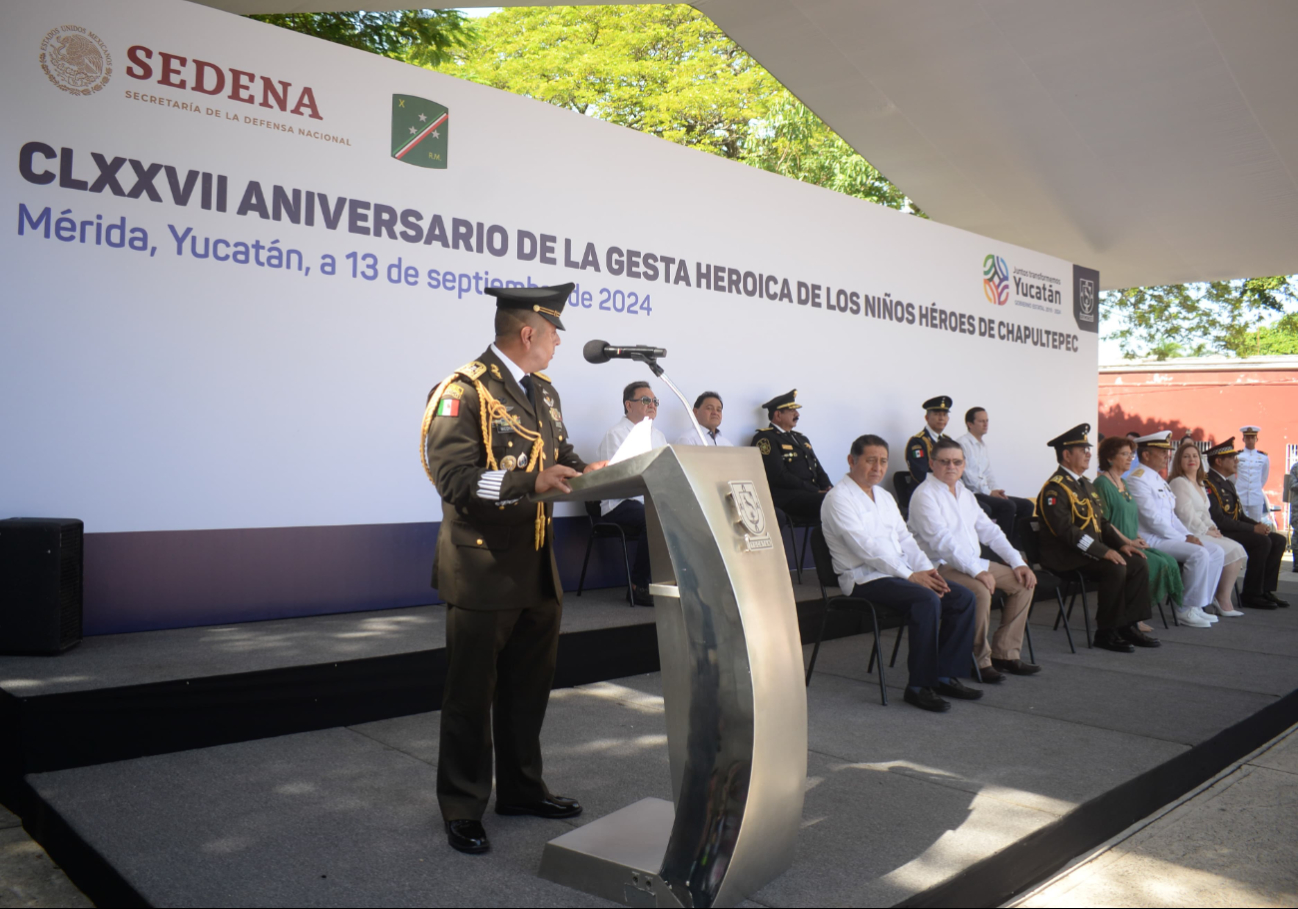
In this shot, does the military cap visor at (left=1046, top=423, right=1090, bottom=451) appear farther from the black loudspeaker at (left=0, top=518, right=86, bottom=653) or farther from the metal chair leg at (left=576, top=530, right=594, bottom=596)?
the black loudspeaker at (left=0, top=518, right=86, bottom=653)

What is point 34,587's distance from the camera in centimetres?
368

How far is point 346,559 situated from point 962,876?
3475 millimetres

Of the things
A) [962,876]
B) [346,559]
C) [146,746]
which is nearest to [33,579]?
[146,746]

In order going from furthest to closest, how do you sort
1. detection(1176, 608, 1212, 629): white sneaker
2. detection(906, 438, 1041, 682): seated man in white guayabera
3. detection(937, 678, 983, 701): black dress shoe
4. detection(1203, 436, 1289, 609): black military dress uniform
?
detection(1203, 436, 1289, 609): black military dress uniform, detection(1176, 608, 1212, 629): white sneaker, detection(906, 438, 1041, 682): seated man in white guayabera, detection(937, 678, 983, 701): black dress shoe

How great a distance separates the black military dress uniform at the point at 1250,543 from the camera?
7637 millimetres

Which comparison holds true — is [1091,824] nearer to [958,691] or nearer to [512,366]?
[958,691]

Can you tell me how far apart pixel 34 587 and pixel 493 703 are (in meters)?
2.07

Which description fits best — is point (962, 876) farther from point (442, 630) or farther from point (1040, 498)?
point (1040, 498)

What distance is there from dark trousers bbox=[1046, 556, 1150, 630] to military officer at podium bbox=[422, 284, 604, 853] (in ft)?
13.4

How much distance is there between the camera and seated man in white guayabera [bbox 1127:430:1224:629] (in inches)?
264

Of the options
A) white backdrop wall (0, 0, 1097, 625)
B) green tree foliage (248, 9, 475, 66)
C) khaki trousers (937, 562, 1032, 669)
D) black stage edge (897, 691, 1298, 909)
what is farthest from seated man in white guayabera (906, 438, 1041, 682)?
green tree foliage (248, 9, 475, 66)

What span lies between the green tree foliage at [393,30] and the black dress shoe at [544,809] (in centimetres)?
893

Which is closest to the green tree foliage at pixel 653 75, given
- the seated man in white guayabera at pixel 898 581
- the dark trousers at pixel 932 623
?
the seated man in white guayabera at pixel 898 581

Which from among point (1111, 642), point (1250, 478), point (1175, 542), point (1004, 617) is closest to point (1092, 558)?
point (1111, 642)
